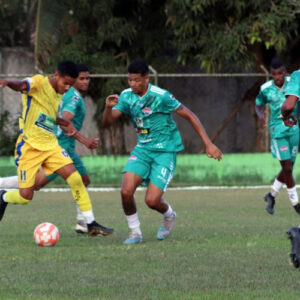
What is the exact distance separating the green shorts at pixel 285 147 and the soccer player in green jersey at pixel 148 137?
3.93 metres

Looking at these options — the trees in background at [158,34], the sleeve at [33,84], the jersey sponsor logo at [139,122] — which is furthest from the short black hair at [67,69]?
the trees in background at [158,34]

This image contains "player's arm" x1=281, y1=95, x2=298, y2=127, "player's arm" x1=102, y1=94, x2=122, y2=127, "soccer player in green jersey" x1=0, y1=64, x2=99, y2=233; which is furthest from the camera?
"soccer player in green jersey" x1=0, y1=64, x2=99, y2=233

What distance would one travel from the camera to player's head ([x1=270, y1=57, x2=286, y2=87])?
13.4 m

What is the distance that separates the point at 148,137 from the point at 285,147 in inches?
166

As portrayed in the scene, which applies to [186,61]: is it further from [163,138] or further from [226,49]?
[163,138]

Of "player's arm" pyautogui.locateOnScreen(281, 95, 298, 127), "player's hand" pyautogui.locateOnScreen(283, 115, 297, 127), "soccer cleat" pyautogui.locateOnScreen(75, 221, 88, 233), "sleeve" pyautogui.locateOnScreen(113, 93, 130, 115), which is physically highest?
"player's arm" pyautogui.locateOnScreen(281, 95, 298, 127)

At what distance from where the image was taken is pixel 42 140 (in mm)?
10320

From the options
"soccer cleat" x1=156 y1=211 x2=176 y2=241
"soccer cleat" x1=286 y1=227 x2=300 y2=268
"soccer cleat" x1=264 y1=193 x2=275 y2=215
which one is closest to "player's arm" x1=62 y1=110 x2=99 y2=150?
"soccer cleat" x1=156 y1=211 x2=176 y2=241

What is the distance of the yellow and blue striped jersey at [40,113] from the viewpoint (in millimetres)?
10195

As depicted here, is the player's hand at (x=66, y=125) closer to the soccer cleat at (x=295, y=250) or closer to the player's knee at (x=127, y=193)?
the player's knee at (x=127, y=193)

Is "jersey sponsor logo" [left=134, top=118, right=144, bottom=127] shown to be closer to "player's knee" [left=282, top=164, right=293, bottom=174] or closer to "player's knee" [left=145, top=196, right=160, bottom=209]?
"player's knee" [left=145, top=196, right=160, bottom=209]

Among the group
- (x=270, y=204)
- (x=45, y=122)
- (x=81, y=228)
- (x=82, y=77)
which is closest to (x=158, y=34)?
(x=270, y=204)

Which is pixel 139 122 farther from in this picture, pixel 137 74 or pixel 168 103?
pixel 137 74

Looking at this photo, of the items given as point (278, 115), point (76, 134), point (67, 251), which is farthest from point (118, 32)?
point (67, 251)
